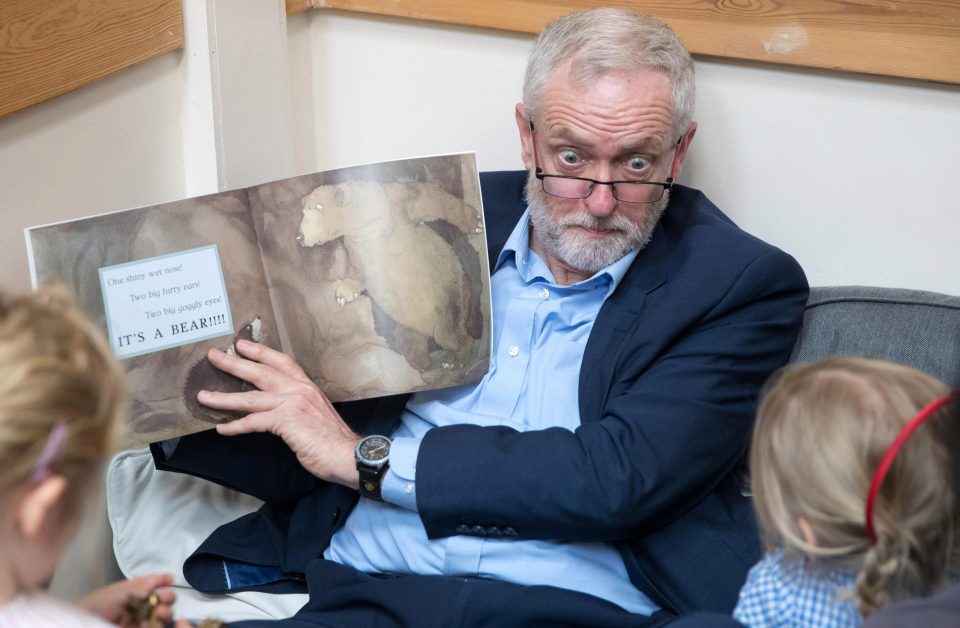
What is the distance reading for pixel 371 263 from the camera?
1.83 m

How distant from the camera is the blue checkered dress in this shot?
1271 millimetres

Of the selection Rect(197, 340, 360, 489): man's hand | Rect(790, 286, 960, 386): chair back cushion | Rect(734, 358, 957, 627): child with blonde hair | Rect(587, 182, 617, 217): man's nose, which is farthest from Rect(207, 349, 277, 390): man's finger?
Rect(790, 286, 960, 386): chair back cushion

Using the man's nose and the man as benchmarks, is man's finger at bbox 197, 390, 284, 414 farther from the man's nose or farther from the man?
the man's nose

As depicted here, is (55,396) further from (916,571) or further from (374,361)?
(916,571)

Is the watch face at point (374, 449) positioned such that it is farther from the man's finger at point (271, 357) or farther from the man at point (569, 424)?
the man's finger at point (271, 357)

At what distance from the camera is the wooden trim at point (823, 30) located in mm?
1995

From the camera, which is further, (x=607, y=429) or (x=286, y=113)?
(x=286, y=113)

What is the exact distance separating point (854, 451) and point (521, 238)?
1024 millimetres

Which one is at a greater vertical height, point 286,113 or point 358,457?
point 286,113

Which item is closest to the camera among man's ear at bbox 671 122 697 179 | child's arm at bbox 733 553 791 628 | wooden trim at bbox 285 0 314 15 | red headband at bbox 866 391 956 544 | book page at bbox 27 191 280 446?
red headband at bbox 866 391 956 544

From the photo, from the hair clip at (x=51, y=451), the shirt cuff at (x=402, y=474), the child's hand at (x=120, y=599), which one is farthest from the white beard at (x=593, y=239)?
the hair clip at (x=51, y=451)

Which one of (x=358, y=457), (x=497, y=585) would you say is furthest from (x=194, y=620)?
(x=497, y=585)

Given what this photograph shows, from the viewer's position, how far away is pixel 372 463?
179 centimetres

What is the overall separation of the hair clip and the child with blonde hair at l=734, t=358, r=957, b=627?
801 millimetres
